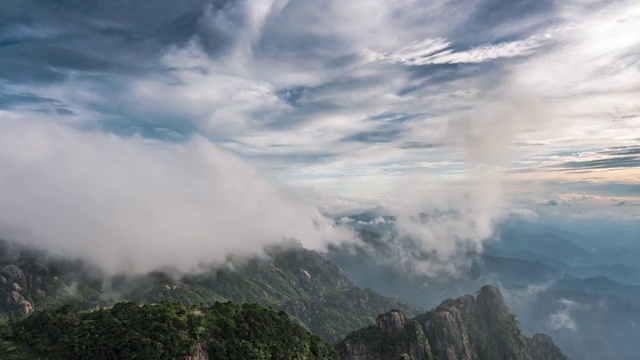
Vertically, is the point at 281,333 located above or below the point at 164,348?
below

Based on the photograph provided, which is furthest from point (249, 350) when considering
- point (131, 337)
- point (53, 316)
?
point (53, 316)

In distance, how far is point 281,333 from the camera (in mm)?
128750

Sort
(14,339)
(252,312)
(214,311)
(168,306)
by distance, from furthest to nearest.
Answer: (252,312) < (214,311) < (168,306) < (14,339)

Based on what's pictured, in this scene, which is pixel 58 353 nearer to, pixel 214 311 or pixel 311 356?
pixel 214 311

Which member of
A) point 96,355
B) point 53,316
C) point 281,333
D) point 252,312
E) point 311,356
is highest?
point 53,316

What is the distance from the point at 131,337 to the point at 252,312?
4324 centimetres

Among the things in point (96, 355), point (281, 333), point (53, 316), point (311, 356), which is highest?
point (53, 316)

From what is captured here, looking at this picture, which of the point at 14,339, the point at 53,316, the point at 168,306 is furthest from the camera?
the point at 168,306

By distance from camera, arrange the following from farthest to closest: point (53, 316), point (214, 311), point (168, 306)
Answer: point (214, 311) → point (168, 306) → point (53, 316)

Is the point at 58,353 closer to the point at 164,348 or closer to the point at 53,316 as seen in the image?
the point at 53,316

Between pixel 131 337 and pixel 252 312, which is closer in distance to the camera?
pixel 131 337

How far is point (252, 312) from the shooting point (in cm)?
12862

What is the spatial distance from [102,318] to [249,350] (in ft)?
145

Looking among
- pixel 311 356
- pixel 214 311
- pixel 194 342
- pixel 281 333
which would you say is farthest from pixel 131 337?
pixel 311 356
